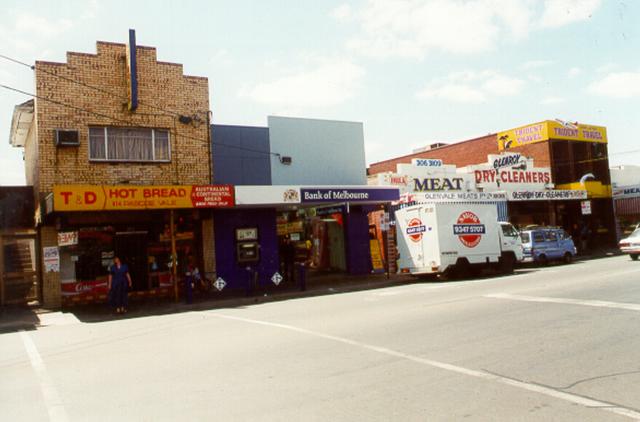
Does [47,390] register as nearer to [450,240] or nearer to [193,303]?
[193,303]

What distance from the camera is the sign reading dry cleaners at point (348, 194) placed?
64.4 feet

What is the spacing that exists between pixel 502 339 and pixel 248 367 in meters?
3.95

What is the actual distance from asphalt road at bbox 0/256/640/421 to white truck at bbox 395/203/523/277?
261 inches

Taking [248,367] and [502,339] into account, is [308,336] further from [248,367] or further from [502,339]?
[502,339]

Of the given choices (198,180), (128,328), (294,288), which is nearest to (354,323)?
(128,328)

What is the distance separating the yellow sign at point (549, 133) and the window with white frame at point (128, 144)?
25458mm

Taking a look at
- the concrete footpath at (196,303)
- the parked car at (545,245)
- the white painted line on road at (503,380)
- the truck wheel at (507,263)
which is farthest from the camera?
the parked car at (545,245)

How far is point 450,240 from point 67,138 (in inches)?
539

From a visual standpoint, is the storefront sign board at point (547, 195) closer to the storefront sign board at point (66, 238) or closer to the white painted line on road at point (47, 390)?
the storefront sign board at point (66, 238)

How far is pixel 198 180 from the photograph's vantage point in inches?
784

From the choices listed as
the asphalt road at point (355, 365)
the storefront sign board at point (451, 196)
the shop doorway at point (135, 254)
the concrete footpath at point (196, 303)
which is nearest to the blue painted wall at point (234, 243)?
the concrete footpath at point (196, 303)

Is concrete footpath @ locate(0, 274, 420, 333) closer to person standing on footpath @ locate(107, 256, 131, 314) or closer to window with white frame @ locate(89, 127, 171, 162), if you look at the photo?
person standing on footpath @ locate(107, 256, 131, 314)

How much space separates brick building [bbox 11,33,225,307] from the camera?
17250 millimetres

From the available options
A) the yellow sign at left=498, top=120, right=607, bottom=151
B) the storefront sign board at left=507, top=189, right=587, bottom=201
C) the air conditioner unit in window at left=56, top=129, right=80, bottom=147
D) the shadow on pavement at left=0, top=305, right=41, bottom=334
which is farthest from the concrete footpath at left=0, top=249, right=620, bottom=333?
the yellow sign at left=498, top=120, right=607, bottom=151
